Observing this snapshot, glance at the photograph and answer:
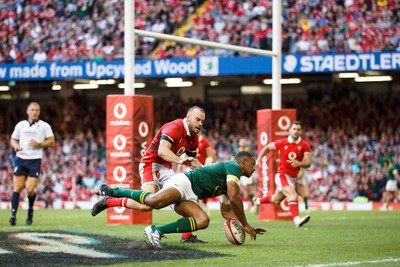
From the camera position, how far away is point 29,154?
16094 mm

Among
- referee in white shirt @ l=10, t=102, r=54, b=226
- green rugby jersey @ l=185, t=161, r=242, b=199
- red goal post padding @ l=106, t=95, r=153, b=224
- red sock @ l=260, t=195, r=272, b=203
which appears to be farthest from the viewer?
red sock @ l=260, t=195, r=272, b=203

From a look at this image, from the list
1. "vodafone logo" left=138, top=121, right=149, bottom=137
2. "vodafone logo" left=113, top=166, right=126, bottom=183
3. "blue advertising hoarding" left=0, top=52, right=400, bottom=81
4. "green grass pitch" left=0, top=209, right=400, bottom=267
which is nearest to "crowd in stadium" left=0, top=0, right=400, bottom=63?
"blue advertising hoarding" left=0, top=52, right=400, bottom=81

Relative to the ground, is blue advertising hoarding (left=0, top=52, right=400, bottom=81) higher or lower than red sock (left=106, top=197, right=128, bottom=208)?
higher

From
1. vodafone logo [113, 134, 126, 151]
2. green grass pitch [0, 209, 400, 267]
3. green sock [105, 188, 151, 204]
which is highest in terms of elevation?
vodafone logo [113, 134, 126, 151]

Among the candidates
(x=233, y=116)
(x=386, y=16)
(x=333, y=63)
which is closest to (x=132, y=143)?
(x=333, y=63)

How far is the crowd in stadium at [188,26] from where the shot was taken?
28.9 metres

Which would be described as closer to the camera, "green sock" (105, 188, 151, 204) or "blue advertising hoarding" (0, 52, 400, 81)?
"green sock" (105, 188, 151, 204)

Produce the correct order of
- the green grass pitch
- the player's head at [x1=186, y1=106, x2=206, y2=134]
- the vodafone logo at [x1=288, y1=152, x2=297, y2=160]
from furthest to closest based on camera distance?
the vodafone logo at [x1=288, y1=152, x2=297, y2=160], the player's head at [x1=186, y1=106, x2=206, y2=134], the green grass pitch

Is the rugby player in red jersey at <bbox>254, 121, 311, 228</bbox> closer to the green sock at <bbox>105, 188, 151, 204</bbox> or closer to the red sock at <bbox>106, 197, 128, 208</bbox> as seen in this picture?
the red sock at <bbox>106, 197, 128, 208</bbox>

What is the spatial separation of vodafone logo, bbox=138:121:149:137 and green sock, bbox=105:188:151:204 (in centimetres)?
516

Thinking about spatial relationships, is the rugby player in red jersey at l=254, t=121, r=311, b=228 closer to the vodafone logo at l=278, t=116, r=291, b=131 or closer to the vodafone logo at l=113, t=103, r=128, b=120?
the vodafone logo at l=278, t=116, r=291, b=131

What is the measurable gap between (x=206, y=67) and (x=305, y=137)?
4.87 metres

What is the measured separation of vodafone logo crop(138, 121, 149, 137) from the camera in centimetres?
1661

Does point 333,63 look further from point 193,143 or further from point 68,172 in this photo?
point 193,143
